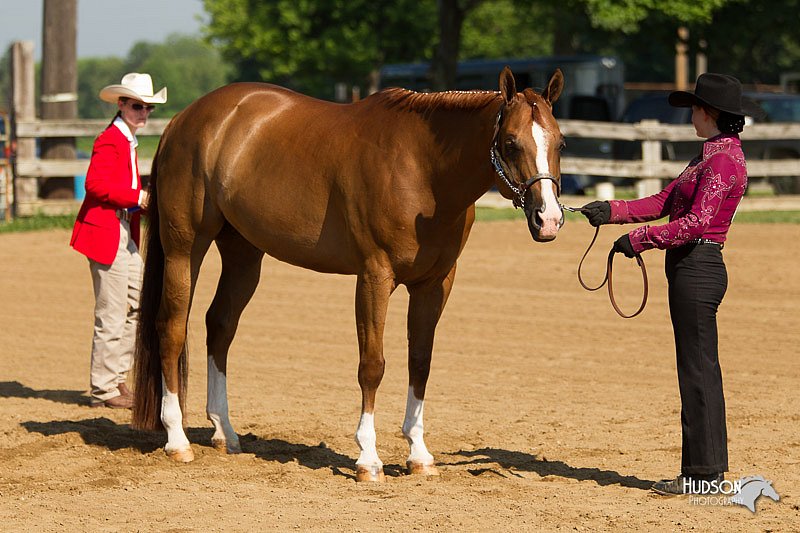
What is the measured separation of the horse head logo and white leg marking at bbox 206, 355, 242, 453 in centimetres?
269

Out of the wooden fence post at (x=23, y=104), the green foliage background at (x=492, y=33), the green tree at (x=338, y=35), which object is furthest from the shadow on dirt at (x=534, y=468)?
the green tree at (x=338, y=35)

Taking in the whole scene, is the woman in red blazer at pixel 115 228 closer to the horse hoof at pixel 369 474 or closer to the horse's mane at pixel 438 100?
the horse's mane at pixel 438 100

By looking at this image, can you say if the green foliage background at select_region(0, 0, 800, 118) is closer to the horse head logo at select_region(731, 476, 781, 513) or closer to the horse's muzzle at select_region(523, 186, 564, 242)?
the horse head logo at select_region(731, 476, 781, 513)

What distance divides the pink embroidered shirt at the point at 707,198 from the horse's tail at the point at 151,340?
2.85 metres

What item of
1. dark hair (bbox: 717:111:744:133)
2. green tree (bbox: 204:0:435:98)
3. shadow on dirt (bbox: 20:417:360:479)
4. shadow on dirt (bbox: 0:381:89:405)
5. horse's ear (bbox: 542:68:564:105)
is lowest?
shadow on dirt (bbox: 0:381:89:405)

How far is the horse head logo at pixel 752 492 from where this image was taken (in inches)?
208

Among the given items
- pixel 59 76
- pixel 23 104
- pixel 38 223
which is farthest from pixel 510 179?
pixel 23 104

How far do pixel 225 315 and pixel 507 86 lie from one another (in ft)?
7.74

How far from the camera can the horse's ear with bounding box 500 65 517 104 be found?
5.25 metres

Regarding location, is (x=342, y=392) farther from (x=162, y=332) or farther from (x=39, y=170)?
A: (x=39, y=170)

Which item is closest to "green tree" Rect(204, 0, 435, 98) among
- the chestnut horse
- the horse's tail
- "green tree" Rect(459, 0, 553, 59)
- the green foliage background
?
the green foliage background

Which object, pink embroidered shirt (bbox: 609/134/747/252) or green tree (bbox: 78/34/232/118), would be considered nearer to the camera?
pink embroidered shirt (bbox: 609/134/747/252)

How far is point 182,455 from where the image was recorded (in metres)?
6.39

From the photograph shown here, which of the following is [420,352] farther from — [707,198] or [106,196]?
[106,196]
